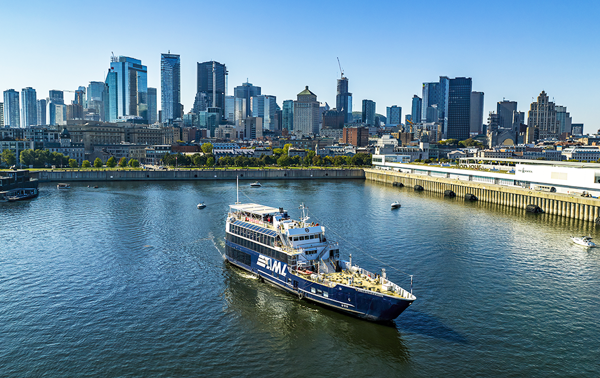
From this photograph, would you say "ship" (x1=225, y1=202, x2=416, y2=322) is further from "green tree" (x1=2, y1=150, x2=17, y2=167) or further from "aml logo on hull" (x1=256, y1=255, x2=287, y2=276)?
"green tree" (x1=2, y1=150, x2=17, y2=167)

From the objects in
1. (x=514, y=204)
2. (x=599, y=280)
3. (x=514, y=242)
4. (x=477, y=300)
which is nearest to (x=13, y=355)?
(x=477, y=300)

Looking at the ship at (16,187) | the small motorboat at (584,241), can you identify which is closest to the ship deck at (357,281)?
the small motorboat at (584,241)

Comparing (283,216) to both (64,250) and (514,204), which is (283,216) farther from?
(514,204)

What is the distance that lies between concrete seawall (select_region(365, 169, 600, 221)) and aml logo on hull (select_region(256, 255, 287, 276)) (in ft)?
234

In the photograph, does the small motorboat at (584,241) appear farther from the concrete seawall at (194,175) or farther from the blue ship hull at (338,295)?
the concrete seawall at (194,175)

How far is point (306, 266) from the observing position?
47.0 m

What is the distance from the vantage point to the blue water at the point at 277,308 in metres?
34.5

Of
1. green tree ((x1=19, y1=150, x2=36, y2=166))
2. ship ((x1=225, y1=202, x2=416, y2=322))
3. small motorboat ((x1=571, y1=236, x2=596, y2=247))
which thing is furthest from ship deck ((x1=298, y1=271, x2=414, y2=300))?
green tree ((x1=19, y1=150, x2=36, y2=166))

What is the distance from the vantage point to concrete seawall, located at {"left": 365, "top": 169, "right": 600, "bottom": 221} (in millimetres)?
90812

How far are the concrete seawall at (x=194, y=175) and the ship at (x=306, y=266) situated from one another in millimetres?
108991

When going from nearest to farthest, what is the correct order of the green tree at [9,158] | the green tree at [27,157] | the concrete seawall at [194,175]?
the concrete seawall at [194,175] < the green tree at [27,157] < the green tree at [9,158]

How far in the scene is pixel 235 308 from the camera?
4459 cm

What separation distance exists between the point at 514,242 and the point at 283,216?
127 feet

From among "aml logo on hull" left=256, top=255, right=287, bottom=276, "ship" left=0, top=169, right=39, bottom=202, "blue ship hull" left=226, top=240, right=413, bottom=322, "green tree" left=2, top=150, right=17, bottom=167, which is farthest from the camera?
"green tree" left=2, top=150, right=17, bottom=167
